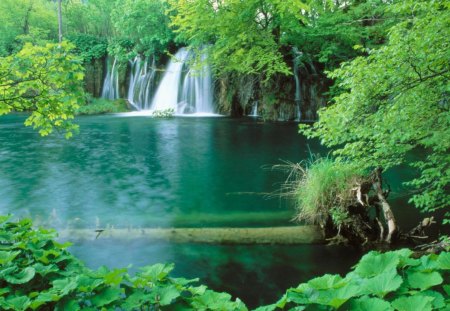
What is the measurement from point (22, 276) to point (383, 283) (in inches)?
93.3

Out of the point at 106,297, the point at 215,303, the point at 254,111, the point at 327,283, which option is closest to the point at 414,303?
the point at 327,283

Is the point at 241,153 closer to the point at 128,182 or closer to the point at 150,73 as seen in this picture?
the point at 128,182

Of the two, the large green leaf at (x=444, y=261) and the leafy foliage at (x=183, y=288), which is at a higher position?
the large green leaf at (x=444, y=261)

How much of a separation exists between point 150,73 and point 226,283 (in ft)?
81.9

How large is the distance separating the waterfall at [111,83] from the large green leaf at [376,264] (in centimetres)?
2933

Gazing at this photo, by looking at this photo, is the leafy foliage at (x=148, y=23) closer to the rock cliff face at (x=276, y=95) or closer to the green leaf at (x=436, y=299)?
the rock cliff face at (x=276, y=95)

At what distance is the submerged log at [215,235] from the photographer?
5871 mm

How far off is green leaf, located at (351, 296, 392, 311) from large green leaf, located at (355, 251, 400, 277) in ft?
1.17

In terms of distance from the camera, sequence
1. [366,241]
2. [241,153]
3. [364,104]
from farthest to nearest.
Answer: [241,153]
[366,241]
[364,104]

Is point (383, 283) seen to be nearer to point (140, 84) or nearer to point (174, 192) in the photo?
point (174, 192)

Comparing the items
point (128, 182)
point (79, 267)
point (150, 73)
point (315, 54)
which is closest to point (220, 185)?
point (128, 182)

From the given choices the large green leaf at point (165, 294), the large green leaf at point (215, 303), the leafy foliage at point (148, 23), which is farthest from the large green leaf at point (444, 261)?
the leafy foliage at point (148, 23)

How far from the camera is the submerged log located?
5871 mm

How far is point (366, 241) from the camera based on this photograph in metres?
5.80
